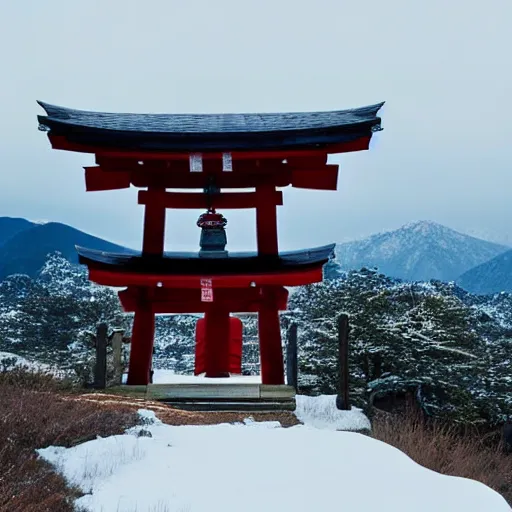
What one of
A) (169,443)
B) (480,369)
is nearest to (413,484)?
(169,443)

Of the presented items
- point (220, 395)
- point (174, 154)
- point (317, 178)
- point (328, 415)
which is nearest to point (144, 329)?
point (220, 395)

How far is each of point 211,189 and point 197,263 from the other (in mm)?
1758

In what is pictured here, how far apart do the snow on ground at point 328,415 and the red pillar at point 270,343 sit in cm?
70

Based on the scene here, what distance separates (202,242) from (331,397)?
13.8 ft

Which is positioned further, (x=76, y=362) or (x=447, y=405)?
(x=76, y=362)

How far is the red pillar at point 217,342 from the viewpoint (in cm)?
1234

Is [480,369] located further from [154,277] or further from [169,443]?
[169,443]

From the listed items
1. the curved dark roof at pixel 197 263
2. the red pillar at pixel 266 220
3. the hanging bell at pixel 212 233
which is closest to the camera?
the curved dark roof at pixel 197 263

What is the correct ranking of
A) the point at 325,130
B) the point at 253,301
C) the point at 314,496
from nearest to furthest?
the point at 314,496, the point at 325,130, the point at 253,301

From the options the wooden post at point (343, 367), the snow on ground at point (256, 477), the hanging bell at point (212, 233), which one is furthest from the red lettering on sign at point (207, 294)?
the snow on ground at point (256, 477)

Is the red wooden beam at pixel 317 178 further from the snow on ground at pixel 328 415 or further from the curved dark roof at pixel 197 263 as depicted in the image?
the snow on ground at pixel 328 415

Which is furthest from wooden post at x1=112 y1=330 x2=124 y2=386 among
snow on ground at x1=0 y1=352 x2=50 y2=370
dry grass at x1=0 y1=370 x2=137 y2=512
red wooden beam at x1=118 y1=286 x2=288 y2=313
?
dry grass at x1=0 y1=370 x2=137 y2=512

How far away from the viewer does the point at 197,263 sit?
10977mm

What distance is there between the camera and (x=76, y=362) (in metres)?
26.0
